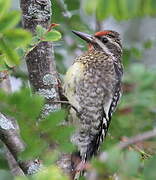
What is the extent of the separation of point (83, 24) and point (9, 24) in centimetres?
209

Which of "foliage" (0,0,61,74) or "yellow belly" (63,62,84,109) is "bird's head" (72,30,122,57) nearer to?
"yellow belly" (63,62,84,109)

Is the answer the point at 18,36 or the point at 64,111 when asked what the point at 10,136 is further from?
the point at 18,36

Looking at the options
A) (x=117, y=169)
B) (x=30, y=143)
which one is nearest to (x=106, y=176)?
(x=117, y=169)

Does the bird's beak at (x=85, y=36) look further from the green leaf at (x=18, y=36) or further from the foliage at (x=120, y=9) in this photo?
the foliage at (x=120, y=9)

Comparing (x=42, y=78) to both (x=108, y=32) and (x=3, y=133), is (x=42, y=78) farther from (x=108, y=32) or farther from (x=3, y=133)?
(x=108, y=32)

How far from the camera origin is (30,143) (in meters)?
1.80

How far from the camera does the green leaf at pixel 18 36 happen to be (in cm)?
154

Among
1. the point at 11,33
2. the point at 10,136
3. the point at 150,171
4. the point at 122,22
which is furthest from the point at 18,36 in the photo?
the point at 10,136

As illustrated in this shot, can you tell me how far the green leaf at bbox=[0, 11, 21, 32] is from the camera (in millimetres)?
1549

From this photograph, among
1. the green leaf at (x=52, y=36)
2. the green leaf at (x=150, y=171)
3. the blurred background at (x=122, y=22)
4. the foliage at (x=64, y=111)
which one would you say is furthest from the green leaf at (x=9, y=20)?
the green leaf at (x=52, y=36)

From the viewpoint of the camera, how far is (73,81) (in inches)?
136

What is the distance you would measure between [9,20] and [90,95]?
193 cm

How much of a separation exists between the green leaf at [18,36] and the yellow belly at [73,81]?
1.76 meters

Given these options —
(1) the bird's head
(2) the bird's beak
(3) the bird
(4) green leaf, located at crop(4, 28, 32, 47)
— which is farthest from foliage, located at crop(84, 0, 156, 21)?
(1) the bird's head
